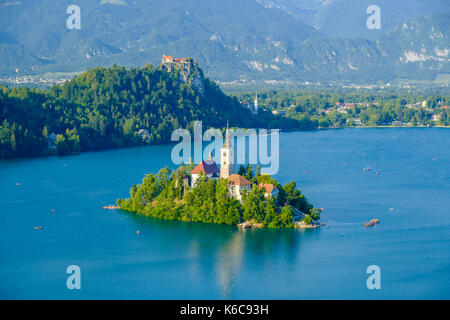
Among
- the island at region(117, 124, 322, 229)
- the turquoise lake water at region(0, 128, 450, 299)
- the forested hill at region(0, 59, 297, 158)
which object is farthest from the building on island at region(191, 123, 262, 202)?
the forested hill at region(0, 59, 297, 158)

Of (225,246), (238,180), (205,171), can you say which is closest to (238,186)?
(238,180)

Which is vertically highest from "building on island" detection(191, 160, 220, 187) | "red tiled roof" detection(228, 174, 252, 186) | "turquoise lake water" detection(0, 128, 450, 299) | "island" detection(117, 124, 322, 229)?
"building on island" detection(191, 160, 220, 187)

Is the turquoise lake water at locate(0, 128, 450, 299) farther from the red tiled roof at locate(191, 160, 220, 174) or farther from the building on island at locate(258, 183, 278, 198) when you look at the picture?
the red tiled roof at locate(191, 160, 220, 174)

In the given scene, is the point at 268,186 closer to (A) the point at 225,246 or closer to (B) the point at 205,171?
(B) the point at 205,171

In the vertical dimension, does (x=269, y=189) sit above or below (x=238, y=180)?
below

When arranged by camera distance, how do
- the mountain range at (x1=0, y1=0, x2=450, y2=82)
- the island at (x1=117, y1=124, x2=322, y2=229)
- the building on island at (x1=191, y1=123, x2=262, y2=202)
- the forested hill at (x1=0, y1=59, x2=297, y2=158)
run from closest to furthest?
the island at (x1=117, y1=124, x2=322, y2=229), the building on island at (x1=191, y1=123, x2=262, y2=202), the forested hill at (x1=0, y1=59, x2=297, y2=158), the mountain range at (x1=0, y1=0, x2=450, y2=82)

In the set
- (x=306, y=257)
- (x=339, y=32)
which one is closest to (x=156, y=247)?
(x=306, y=257)

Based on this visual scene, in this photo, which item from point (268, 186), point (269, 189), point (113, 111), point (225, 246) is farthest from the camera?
point (113, 111)
